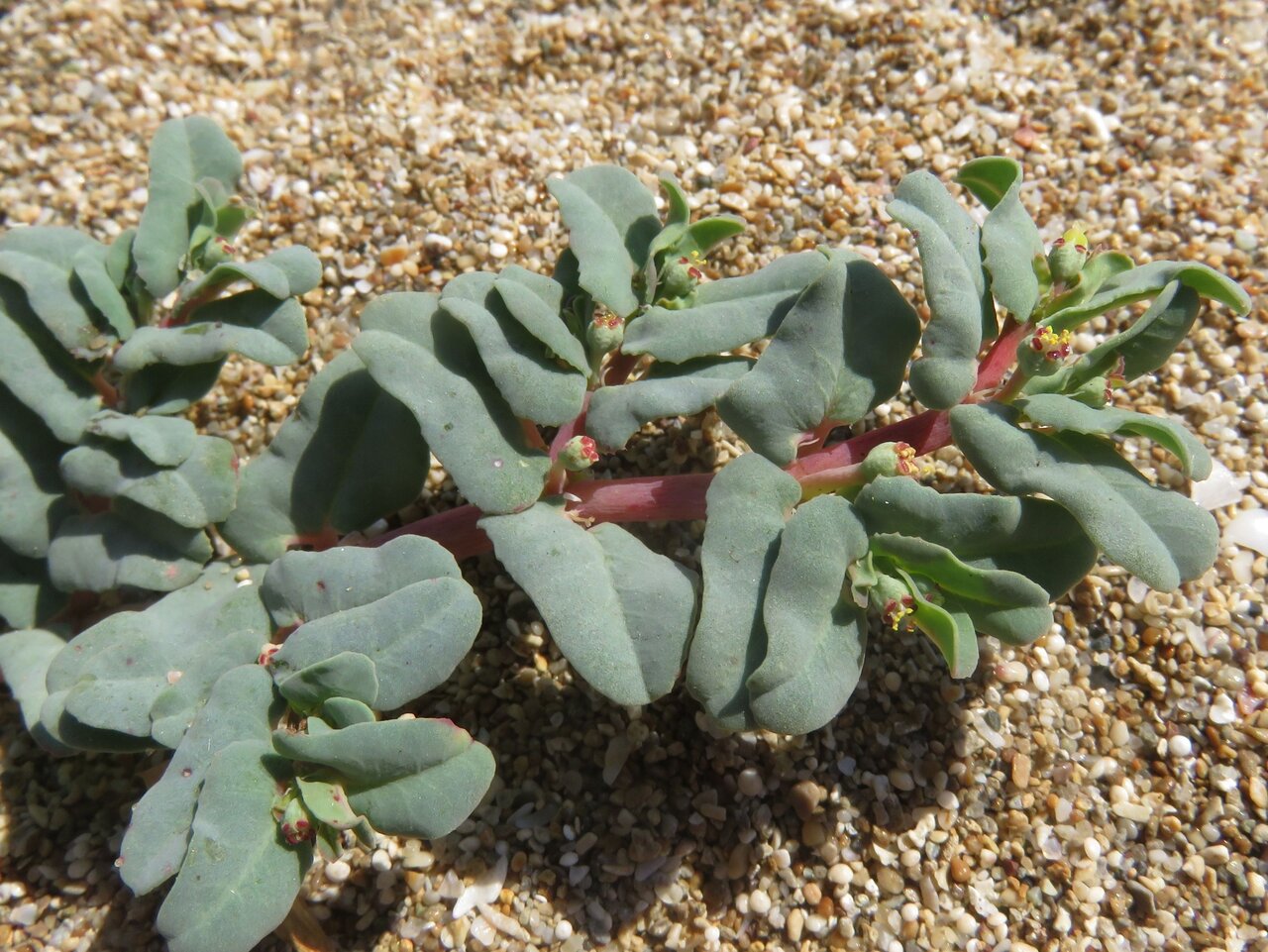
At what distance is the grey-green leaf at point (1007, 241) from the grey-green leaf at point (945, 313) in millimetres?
49

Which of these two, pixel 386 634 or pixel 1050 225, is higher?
pixel 1050 225

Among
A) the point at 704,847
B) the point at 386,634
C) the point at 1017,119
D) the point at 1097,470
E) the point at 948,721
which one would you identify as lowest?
the point at 704,847

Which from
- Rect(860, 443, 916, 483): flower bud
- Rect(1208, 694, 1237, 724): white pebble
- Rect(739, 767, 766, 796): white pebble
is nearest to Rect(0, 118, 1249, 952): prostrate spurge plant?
Rect(860, 443, 916, 483): flower bud

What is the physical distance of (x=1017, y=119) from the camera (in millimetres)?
2912

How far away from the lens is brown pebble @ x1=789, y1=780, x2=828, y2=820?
89.7 inches

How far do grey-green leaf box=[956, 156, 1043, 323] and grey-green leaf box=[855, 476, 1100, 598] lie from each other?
1.25 feet

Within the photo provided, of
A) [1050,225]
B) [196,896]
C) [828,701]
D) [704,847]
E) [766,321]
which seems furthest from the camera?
[1050,225]

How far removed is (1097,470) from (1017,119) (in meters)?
1.52

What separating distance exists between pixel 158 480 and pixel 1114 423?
1.87 metres

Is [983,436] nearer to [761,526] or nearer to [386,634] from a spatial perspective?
[761,526]

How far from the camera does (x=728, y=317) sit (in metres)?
1.99

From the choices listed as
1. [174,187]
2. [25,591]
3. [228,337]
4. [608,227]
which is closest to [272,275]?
[228,337]

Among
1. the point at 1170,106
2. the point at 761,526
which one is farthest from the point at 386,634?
the point at 1170,106

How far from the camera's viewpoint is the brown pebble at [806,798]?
228cm
